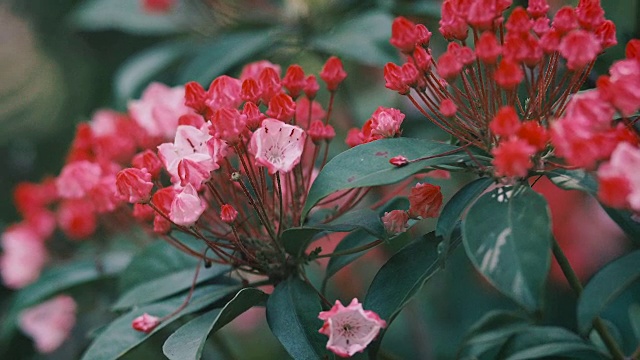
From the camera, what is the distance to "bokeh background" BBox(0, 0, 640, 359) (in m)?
1.76

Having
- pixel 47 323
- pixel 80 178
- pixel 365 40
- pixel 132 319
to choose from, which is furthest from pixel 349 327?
pixel 47 323

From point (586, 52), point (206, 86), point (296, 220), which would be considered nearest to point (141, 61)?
point (206, 86)

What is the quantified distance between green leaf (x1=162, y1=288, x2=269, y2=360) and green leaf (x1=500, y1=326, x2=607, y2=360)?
1.43 ft

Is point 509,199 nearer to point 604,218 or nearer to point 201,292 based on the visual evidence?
point 201,292

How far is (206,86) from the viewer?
1727 millimetres

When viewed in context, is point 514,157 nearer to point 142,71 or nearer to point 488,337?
point 488,337

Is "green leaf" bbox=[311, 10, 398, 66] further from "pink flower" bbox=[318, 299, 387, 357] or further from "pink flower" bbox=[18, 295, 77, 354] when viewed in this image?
"pink flower" bbox=[18, 295, 77, 354]

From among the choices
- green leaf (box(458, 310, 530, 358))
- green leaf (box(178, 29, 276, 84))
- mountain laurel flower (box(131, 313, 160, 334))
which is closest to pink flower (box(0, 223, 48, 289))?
green leaf (box(178, 29, 276, 84))

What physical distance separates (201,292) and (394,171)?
17.6 inches

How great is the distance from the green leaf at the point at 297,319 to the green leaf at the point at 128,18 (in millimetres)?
1305

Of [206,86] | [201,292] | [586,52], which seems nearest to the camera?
[586,52]

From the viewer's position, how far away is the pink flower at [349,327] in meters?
0.97

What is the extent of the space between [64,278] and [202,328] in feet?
2.43

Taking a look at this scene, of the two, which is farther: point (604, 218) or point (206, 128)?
point (604, 218)
